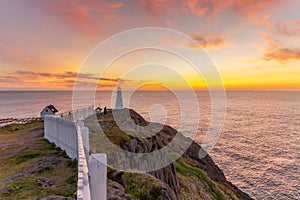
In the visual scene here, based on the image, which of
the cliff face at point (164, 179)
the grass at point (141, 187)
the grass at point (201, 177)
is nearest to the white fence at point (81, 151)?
the cliff face at point (164, 179)

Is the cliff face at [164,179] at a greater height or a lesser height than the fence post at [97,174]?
lesser

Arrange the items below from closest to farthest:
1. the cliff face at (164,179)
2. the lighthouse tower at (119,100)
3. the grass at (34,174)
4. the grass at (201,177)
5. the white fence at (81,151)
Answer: the white fence at (81,151), the grass at (34,174), the cliff face at (164,179), the grass at (201,177), the lighthouse tower at (119,100)

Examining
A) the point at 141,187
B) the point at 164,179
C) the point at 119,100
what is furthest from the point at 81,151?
the point at 119,100

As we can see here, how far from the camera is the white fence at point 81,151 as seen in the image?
383 cm

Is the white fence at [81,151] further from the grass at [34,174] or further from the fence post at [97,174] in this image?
the grass at [34,174]

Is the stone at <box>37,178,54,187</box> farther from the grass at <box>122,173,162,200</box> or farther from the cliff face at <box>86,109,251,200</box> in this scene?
the grass at <box>122,173,162,200</box>

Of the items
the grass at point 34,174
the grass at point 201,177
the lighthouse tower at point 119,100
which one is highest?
the lighthouse tower at point 119,100

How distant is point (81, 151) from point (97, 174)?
1.69m

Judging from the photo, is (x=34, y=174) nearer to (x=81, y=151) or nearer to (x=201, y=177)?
(x=81, y=151)

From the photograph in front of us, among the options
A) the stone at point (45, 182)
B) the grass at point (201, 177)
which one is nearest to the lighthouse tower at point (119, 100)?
the grass at point (201, 177)

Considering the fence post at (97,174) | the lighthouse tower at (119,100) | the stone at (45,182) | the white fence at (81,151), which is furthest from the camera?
the lighthouse tower at (119,100)

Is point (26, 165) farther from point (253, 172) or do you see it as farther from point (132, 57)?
point (253, 172)

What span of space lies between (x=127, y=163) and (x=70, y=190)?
7.05 metres

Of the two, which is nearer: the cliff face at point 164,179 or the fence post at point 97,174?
the fence post at point 97,174
